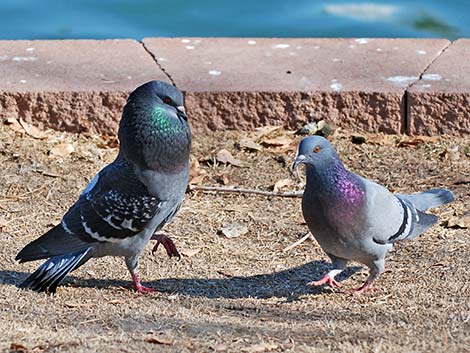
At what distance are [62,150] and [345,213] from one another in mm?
2161

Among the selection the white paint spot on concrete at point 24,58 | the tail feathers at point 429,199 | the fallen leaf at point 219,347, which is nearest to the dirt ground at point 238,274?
the fallen leaf at point 219,347

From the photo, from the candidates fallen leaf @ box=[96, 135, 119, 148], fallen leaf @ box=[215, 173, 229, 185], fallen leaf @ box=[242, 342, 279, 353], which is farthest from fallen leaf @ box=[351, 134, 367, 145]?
fallen leaf @ box=[242, 342, 279, 353]

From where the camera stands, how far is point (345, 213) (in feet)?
15.8

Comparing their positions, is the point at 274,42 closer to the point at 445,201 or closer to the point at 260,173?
the point at 260,173

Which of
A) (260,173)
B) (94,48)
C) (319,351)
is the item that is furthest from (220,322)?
(94,48)

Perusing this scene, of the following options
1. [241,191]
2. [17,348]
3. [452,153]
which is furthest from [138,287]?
[452,153]

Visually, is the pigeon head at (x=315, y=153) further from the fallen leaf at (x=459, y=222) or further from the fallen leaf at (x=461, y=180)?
the fallen leaf at (x=461, y=180)

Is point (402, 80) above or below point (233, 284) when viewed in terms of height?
above

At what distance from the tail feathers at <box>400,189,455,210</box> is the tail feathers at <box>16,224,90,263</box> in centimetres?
152

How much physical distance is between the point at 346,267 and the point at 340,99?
1456mm

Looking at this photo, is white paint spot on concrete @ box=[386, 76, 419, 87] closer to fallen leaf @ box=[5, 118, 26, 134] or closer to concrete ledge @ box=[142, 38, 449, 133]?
concrete ledge @ box=[142, 38, 449, 133]

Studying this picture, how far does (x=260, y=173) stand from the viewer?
6316 millimetres

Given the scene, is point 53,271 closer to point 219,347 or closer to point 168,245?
point 168,245

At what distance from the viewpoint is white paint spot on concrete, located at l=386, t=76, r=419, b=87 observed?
6.68 m
